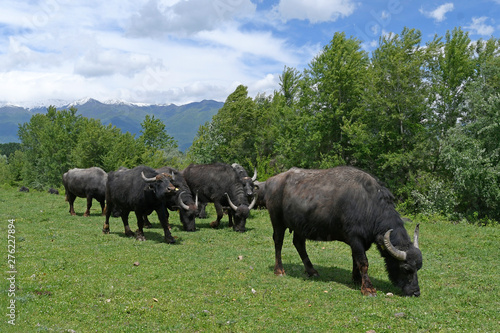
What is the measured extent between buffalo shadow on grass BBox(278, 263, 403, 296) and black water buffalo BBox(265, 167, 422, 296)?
0.29 meters

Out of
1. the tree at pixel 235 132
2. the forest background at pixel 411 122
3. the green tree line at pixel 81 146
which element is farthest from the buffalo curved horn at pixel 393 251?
the tree at pixel 235 132

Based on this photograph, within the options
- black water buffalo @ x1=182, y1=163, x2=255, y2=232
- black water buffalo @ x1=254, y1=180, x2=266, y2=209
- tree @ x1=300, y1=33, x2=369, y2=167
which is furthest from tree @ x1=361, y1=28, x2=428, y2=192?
black water buffalo @ x1=182, y1=163, x2=255, y2=232

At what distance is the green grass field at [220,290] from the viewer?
6.88 metres

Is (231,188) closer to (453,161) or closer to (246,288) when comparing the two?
(246,288)

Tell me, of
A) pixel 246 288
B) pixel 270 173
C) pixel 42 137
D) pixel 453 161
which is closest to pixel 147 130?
pixel 42 137

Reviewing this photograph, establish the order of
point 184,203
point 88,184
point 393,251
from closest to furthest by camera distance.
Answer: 1. point 393,251
2. point 184,203
3. point 88,184

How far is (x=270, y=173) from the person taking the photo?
35.7 meters

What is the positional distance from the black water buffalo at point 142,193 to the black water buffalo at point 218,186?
4.87m

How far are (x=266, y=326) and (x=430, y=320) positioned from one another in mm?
3349

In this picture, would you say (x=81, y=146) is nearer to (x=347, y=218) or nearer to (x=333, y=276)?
(x=333, y=276)

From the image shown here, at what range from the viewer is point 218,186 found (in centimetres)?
2034

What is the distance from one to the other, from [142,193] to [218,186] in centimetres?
629

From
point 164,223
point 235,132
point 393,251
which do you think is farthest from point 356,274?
point 235,132

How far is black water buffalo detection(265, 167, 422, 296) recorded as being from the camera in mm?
8664
